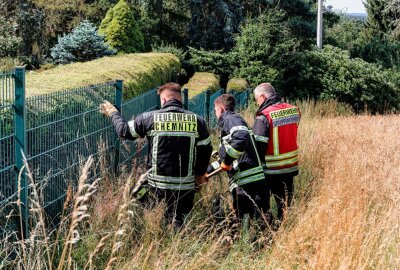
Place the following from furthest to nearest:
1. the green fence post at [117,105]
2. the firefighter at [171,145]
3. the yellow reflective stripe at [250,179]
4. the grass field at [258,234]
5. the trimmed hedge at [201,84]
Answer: the trimmed hedge at [201,84] < the green fence post at [117,105] < the yellow reflective stripe at [250,179] < the firefighter at [171,145] < the grass field at [258,234]

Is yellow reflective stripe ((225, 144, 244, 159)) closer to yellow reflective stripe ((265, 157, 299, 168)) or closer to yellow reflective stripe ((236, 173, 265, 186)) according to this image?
yellow reflective stripe ((236, 173, 265, 186))

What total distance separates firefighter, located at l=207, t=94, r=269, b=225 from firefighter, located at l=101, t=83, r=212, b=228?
0.30 metres

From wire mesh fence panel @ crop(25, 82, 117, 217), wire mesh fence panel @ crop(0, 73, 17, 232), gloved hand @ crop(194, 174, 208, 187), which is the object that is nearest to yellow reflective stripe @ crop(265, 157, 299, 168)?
gloved hand @ crop(194, 174, 208, 187)

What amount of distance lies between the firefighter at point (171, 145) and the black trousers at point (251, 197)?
1.93 feet

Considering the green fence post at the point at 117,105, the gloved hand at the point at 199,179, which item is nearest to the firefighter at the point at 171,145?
the gloved hand at the point at 199,179

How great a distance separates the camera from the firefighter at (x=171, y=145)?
17.3 feet

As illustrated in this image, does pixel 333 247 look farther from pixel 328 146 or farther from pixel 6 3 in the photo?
pixel 6 3

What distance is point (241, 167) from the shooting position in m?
5.91

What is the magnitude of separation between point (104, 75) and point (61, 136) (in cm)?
428

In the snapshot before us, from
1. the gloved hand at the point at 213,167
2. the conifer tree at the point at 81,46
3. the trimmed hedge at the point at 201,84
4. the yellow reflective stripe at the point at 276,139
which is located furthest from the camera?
the conifer tree at the point at 81,46

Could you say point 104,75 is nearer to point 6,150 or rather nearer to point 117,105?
point 117,105

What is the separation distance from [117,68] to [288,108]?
17.3 feet

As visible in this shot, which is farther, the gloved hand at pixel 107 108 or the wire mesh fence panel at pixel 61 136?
the gloved hand at pixel 107 108

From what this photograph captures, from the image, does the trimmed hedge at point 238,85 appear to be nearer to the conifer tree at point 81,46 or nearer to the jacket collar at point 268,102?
the conifer tree at point 81,46
